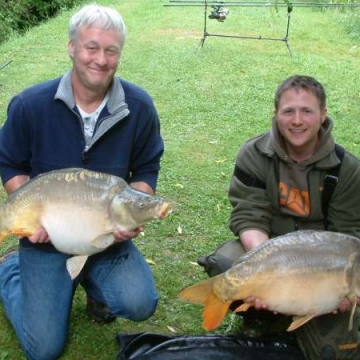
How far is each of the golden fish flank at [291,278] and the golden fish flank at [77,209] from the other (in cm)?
38

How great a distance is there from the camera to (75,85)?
2.60 m

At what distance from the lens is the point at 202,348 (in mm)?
2646

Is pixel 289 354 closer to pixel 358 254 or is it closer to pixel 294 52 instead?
pixel 358 254

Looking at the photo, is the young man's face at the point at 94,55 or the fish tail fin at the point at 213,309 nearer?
the fish tail fin at the point at 213,309

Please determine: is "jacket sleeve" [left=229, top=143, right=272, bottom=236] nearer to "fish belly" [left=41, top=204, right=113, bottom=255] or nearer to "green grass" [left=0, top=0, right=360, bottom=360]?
"green grass" [left=0, top=0, right=360, bottom=360]

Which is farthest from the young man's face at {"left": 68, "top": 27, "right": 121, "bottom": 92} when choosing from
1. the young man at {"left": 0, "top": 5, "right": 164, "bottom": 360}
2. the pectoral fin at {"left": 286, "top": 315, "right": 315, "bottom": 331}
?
the pectoral fin at {"left": 286, "top": 315, "right": 315, "bottom": 331}

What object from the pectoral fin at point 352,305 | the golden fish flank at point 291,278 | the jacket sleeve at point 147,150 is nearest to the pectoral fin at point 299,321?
the golden fish flank at point 291,278

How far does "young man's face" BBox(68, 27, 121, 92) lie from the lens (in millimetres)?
2504

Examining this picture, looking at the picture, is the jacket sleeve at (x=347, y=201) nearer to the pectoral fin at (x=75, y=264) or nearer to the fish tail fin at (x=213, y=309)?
the fish tail fin at (x=213, y=309)

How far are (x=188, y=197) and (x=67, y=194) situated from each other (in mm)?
2395

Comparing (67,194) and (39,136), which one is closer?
(67,194)

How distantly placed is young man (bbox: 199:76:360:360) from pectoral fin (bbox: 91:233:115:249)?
63 centimetres

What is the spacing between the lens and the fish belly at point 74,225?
236cm

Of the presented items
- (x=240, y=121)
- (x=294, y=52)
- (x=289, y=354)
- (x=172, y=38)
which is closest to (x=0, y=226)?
(x=289, y=354)
